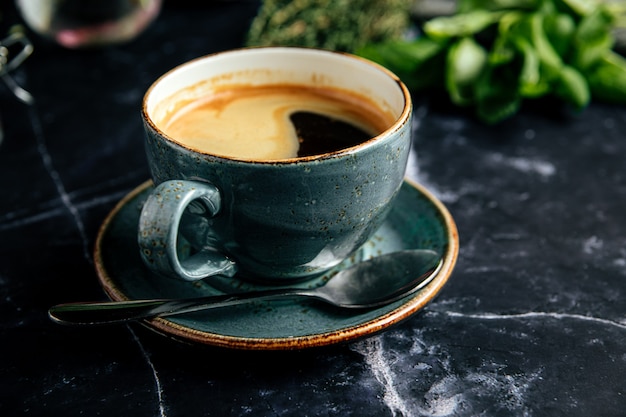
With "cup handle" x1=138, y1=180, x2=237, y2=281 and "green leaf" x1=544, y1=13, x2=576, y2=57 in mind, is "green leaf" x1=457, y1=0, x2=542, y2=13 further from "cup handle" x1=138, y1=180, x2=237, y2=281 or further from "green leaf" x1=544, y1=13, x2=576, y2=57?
"cup handle" x1=138, y1=180, x2=237, y2=281

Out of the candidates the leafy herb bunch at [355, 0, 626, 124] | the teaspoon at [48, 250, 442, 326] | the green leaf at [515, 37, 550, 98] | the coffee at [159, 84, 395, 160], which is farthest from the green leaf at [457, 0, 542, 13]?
the teaspoon at [48, 250, 442, 326]

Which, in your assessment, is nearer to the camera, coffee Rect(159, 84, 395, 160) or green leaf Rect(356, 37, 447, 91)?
coffee Rect(159, 84, 395, 160)

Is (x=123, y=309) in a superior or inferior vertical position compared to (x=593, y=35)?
superior

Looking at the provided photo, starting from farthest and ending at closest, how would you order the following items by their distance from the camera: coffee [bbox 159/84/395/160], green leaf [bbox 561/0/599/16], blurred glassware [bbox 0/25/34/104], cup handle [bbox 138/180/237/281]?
green leaf [bbox 561/0/599/16] < blurred glassware [bbox 0/25/34/104] < coffee [bbox 159/84/395/160] < cup handle [bbox 138/180/237/281]

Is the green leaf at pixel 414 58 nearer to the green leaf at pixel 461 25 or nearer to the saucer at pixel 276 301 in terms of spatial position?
the green leaf at pixel 461 25

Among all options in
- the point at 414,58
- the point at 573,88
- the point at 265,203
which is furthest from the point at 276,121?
the point at 573,88

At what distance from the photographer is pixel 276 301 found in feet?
2.22

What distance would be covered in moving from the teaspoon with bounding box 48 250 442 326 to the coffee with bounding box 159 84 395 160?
6.1 inches

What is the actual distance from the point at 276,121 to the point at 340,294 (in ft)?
0.85

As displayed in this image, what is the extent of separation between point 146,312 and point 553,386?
389mm

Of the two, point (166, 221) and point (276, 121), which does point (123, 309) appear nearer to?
point (166, 221)

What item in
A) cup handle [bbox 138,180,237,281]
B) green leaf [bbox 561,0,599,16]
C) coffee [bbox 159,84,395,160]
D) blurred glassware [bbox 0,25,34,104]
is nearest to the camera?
cup handle [bbox 138,180,237,281]

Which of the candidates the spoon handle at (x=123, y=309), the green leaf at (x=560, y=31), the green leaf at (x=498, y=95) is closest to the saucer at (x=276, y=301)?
the spoon handle at (x=123, y=309)

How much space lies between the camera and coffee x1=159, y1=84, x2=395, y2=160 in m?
0.77
